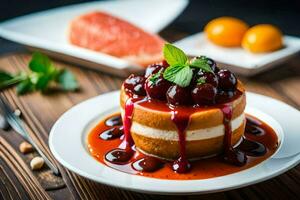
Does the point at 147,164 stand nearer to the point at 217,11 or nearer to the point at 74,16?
the point at 74,16

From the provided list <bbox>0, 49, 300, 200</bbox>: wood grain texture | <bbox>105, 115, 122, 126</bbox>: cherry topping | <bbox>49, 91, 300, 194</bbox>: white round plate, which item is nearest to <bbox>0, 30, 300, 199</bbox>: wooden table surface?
<bbox>0, 49, 300, 200</bbox>: wood grain texture

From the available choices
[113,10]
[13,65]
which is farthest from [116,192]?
[113,10]

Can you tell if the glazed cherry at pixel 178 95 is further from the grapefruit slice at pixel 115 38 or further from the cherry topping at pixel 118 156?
the grapefruit slice at pixel 115 38

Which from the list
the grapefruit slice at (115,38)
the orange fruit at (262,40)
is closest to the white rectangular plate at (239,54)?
the orange fruit at (262,40)

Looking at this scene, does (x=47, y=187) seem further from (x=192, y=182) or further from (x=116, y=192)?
(x=192, y=182)

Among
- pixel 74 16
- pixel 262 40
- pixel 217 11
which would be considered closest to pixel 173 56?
pixel 262 40
